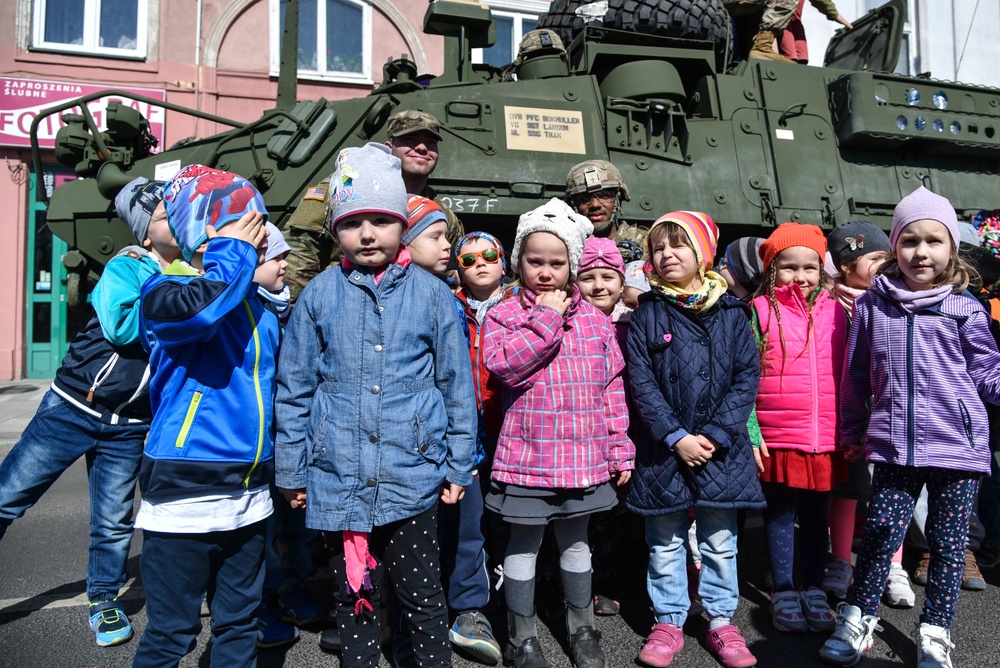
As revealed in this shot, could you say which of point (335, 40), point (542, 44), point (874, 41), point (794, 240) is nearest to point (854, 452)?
point (794, 240)

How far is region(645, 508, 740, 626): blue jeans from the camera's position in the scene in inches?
111

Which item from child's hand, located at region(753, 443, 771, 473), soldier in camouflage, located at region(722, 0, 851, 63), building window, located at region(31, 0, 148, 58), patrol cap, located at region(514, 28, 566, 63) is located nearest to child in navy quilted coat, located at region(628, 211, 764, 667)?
child's hand, located at region(753, 443, 771, 473)

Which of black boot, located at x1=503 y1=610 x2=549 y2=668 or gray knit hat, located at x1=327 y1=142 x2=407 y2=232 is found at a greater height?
gray knit hat, located at x1=327 y1=142 x2=407 y2=232

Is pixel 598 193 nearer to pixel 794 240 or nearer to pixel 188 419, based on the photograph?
pixel 794 240

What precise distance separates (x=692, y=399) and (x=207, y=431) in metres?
1.61

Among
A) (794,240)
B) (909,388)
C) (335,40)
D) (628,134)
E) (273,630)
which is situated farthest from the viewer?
(335,40)

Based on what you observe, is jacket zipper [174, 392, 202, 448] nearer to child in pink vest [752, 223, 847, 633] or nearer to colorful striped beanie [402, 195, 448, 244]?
colorful striped beanie [402, 195, 448, 244]

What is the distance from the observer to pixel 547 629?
3.03 meters

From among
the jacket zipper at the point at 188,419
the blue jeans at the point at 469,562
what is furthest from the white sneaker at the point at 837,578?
the jacket zipper at the point at 188,419

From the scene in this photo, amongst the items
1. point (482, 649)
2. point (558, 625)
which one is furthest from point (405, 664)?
point (558, 625)

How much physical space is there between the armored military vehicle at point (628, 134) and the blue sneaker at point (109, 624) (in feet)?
7.35

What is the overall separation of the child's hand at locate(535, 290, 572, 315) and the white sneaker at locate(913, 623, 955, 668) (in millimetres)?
1593

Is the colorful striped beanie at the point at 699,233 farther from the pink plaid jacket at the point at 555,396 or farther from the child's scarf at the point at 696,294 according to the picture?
the pink plaid jacket at the point at 555,396

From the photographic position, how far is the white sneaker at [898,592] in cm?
320
